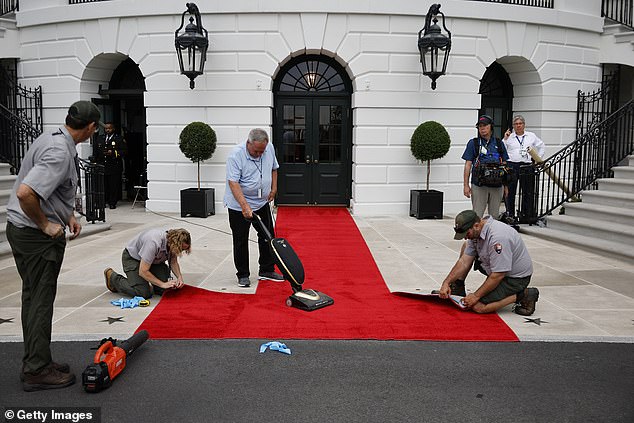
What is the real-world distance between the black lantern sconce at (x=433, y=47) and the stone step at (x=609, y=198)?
152 inches

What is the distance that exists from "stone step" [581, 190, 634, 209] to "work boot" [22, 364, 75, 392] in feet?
30.5

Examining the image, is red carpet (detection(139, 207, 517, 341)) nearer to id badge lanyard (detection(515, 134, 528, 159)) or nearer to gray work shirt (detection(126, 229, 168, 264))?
gray work shirt (detection(126, 229, 168, 264))

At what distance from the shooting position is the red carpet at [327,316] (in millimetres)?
5273

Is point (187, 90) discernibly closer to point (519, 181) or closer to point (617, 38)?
point (519, 181)

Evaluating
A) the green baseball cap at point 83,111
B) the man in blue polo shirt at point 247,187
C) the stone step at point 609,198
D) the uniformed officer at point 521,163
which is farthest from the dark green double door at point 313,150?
the green baseball cap at point 83,111

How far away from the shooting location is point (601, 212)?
10.0 m

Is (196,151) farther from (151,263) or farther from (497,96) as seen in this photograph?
(497,96)

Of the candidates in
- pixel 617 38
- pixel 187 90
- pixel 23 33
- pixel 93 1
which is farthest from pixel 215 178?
pixel 617 38

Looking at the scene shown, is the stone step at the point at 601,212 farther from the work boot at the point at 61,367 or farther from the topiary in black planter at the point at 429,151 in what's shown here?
the work boot at the point at 61,367

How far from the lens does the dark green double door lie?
13.9 m

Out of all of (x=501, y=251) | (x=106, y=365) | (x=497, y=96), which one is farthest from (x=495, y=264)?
(x=497, y=96)

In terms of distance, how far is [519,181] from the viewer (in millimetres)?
11164

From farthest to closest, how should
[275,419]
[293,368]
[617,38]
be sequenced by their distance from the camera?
[617,38]
[293,368]
[275,419]

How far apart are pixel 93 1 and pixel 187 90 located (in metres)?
3.22
